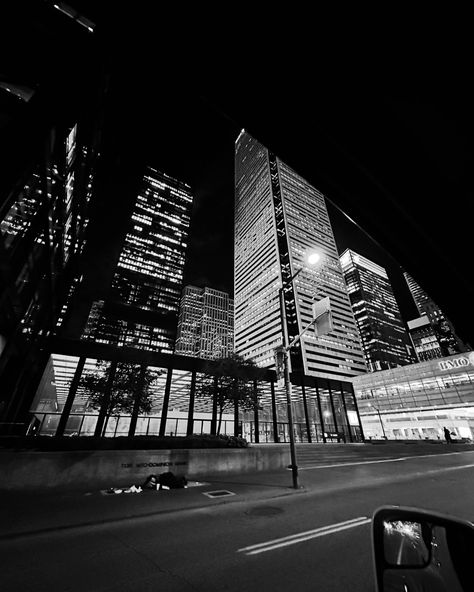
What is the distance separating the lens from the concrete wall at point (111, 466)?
891cm

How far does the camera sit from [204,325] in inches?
7013

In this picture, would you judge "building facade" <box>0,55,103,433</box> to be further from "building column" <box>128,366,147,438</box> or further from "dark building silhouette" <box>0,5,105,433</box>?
"building column" <box>128,366,147,438</box>

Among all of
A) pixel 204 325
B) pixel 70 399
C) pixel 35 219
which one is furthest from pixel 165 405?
pixel 204 325

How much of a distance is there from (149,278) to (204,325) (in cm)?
5731

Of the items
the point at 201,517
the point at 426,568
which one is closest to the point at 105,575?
the point at 201,517

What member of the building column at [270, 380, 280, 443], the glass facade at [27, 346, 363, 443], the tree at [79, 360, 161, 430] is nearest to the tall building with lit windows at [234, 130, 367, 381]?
the building column at [270, 380, 280, 443]

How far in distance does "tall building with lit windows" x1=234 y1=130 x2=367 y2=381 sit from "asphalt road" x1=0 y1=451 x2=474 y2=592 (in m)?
111

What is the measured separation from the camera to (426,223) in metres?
3.95

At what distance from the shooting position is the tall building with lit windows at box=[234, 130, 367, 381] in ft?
402

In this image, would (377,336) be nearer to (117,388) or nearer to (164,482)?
(117,388)

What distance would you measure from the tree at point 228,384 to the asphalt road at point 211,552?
19251 millimetres

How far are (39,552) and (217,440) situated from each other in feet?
36.0

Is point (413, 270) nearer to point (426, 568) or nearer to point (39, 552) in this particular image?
point (426, 568)

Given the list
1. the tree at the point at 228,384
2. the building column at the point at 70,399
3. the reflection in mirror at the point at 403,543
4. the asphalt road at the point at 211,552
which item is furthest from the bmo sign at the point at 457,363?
the building column at the point at 70,399
